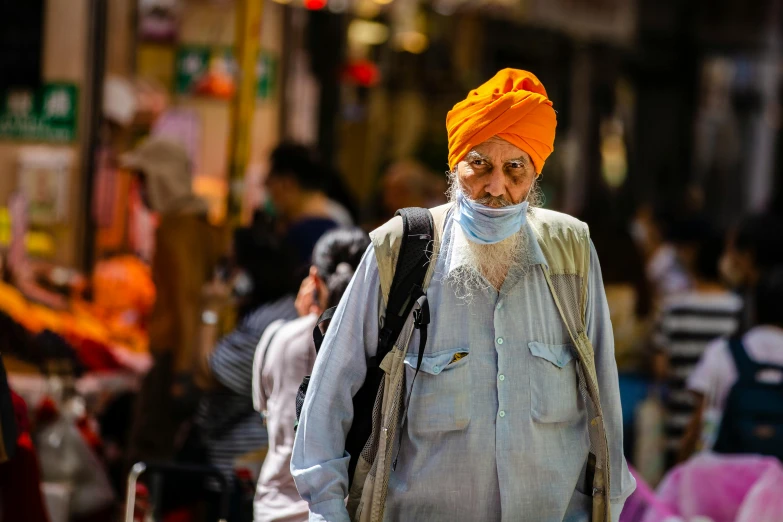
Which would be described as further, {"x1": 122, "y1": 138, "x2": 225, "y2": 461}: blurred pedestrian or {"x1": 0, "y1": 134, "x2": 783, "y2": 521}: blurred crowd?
{"x1": 122, "y1": 138, "x2": 225, "y2": 461}: blurred pedestrian

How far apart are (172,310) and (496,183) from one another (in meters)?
3.86

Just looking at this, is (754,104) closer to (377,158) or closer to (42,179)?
(377,158)

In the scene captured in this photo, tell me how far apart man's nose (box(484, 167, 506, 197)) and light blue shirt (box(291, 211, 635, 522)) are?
0.19m

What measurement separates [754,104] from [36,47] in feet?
80.4

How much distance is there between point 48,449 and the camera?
6.27 metres

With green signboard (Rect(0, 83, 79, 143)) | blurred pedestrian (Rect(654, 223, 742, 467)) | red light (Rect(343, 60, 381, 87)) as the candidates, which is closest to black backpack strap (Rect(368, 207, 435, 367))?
blurred pedestrian (Rect(654, 223, 742, 467))

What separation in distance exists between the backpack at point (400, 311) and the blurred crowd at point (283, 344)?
74 centimetres

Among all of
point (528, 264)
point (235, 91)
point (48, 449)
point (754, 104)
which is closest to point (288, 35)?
point (235, 91)

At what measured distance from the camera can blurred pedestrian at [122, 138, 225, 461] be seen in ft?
22.8

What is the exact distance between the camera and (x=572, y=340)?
3.59m

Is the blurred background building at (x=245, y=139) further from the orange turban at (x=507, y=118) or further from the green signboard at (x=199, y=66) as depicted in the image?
the orange turban at (x=507, y=118)

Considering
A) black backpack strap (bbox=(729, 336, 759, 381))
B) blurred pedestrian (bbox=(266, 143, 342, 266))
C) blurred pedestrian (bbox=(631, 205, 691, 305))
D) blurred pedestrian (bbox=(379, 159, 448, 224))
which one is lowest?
blurred pedestrian (bbox=(631, 205, 691, 305))

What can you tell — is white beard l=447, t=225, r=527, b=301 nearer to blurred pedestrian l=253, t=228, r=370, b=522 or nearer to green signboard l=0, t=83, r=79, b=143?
blurred pedestrian l=253, t=228, r=370, b=522

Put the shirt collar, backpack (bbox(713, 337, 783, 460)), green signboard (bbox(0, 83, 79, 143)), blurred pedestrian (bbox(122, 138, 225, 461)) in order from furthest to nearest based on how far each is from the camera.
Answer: green signboard (bbox(0, 83, 79, 143)) → blurred pedestrian (bbox(122, 138, 225, 461)) → backpack (bbox(713, 337, 783, 460)) → the shirt collar
